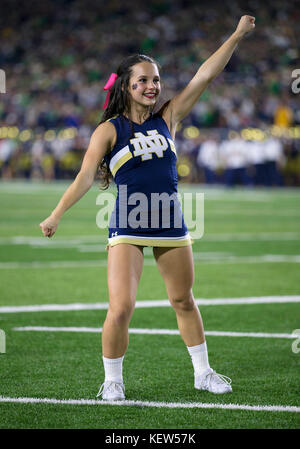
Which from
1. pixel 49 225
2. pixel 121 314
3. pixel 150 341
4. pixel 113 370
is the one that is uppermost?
pixel 49 225

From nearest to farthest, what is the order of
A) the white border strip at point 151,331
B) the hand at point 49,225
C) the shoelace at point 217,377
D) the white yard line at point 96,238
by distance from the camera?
the hand at point 49,225 → the shoelace at point 217,377 → the white border strip at point 151,331 → the white yard line at point 96,238

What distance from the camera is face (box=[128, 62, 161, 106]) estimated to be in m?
4.90

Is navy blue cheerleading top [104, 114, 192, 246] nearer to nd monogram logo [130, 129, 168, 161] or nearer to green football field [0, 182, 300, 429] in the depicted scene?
nd monogram logo [130, 129, 168, 161]

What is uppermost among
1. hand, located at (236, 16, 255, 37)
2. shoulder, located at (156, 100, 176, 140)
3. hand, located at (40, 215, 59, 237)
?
hand, located at (236, 16, 255, 37)

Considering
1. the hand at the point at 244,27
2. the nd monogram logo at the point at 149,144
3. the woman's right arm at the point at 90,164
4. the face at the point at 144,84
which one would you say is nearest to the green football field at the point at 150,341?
the woman's right arm at the point at 90,164

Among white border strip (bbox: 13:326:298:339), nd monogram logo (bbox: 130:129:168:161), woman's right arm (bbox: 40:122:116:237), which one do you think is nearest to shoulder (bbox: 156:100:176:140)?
nd monogram logo (bbox: 130:129:168:161)

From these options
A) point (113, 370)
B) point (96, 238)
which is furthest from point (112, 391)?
point (96, 238)

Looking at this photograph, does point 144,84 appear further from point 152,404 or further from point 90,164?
point 152,404

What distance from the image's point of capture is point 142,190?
16.1ft

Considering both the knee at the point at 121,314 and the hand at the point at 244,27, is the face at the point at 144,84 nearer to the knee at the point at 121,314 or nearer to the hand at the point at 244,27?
the hand at the point at 244,27

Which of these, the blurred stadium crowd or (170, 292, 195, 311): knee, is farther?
the blurred stadium crowd

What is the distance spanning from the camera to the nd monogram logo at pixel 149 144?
16.0 ft

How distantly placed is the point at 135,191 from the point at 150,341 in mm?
1890

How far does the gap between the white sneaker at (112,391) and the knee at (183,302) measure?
58cm
